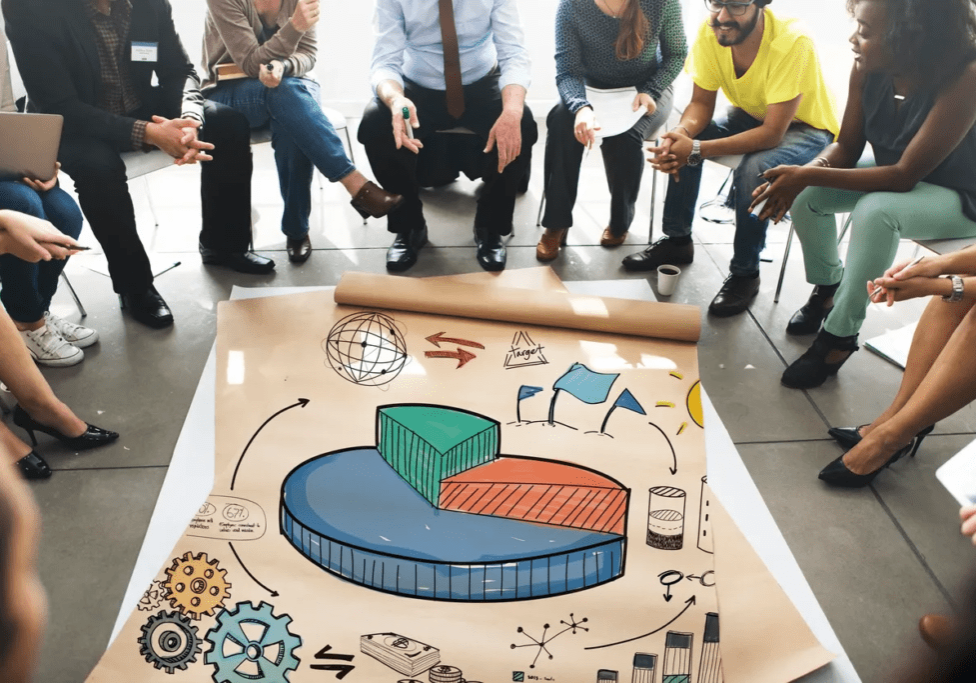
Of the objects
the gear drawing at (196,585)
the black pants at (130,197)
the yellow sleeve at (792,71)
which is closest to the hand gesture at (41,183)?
the black pants at (130,197)

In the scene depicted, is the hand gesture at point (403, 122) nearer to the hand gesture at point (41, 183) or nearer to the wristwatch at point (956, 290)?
the hand gesture at point (41, 183)

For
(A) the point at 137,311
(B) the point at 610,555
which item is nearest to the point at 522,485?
(B) the point at 610,555

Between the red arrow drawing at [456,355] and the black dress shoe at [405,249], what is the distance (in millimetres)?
850

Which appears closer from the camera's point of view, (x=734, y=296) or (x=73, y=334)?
(x=73, y=334)

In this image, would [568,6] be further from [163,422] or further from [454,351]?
[163,422]

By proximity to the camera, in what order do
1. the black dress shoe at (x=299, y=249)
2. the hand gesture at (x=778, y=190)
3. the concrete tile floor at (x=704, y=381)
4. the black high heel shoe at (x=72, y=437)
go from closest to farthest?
the concrete tile floor at (x=704, y=381) < the black high heel shoe at (x=72, y=437) < the hand gesture at (x=778, y=190) < the black dress shoe at (x=299, y=249)

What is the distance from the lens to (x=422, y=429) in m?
1.89

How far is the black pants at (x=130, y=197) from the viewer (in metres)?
2.43

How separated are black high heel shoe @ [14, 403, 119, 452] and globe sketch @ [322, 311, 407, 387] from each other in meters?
0.64

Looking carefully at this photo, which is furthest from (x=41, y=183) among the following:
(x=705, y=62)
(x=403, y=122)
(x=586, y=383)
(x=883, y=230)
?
(x=883, y=230)

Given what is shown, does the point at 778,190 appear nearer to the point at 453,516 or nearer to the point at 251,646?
the point at 453,516

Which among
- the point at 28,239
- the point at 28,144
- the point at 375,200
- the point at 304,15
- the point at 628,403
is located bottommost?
the point at 628,403

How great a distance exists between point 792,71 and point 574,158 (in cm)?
82

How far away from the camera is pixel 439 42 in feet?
9.55
